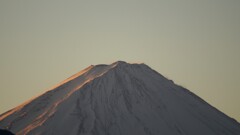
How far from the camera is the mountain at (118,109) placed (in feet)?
335

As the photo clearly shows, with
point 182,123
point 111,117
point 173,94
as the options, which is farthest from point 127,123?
point 173,94

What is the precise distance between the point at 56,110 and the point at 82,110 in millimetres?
5016

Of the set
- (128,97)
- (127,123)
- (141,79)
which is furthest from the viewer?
(141,79)

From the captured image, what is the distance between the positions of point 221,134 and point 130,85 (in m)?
21.3

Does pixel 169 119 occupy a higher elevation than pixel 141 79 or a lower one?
lower

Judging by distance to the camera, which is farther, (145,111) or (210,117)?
(210,117)

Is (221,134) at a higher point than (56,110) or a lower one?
lower

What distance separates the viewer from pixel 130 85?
115688 millimetres

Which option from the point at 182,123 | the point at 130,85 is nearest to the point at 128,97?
the point at 130,85

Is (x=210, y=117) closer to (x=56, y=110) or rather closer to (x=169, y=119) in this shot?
(x=169, y=119)

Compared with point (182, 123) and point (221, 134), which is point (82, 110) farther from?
point (221, 134)

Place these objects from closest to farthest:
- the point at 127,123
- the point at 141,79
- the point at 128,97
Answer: the point at 127,123 → the point at 128,97 → the point at 141,79

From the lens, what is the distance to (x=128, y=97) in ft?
366

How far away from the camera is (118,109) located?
107 metres
